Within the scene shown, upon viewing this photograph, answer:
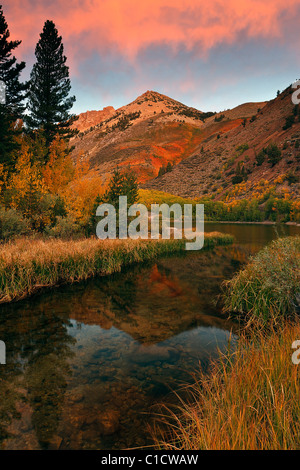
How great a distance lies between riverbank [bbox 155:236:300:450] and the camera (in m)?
2.63

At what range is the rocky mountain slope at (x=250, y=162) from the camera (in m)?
75.4

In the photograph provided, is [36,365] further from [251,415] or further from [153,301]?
[153,301]

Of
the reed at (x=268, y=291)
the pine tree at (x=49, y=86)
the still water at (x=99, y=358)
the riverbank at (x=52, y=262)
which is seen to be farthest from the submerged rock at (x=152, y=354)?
the pine tree at (x=49, y=86)

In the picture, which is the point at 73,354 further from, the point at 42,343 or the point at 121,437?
the point at 121,437

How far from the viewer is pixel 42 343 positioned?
22.6ft

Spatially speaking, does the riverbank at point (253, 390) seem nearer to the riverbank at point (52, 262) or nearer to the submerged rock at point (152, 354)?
the submerged rock at point (152, 354)

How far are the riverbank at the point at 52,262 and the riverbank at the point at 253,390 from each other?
25.2 ft

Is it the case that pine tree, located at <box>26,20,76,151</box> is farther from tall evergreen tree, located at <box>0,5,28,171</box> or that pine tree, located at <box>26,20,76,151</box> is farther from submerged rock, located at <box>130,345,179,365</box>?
submerged rock, located at <box>130,345,179,365</box>

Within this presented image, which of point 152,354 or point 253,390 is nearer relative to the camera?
point 253,390

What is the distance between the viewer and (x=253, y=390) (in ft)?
11.0

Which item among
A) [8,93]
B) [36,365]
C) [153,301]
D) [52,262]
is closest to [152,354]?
[36,365]

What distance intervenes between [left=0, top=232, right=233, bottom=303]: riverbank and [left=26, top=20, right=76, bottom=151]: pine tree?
2086 cm

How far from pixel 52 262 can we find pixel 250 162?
92.2m
